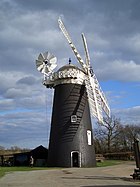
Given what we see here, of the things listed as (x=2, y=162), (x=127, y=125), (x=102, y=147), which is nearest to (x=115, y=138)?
(x=102, y=147)

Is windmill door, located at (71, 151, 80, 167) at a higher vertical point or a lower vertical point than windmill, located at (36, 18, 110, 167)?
lower

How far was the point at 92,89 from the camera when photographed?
44.9 m

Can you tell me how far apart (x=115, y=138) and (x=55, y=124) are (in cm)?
→ 4946

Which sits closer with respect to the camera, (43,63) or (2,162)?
(43,63)

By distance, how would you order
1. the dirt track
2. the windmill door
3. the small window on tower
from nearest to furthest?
1. the dirt track
2. the windmill door
3. the small window on tower

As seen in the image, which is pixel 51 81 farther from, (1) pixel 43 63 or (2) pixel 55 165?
(2) pixel 55 165

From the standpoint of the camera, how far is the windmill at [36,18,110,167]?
4325 centimetres

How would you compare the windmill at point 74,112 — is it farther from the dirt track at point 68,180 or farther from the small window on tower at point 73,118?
the dirt track at point 68,180

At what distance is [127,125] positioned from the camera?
334 feet

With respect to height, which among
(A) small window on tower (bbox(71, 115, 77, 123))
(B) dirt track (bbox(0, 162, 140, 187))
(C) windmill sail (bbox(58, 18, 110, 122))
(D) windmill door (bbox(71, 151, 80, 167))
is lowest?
(B) dirt track (bbox(0, 162, 140, 187))

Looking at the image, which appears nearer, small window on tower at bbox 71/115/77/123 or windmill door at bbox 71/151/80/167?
windmill door at bbox 71/151/80/167

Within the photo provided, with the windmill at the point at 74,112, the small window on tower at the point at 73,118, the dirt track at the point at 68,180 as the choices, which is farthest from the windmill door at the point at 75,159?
the dirt track at the point at 68,180

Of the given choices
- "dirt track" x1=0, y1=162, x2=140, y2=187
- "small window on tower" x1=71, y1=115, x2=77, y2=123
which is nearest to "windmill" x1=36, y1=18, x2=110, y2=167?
"small window on tower" x1=71, y1=115, x2=77, y2=123

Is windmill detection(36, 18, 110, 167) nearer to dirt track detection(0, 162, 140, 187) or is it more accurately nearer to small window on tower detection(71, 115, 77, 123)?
small window on tower detection(71, 115, 77, 123)
